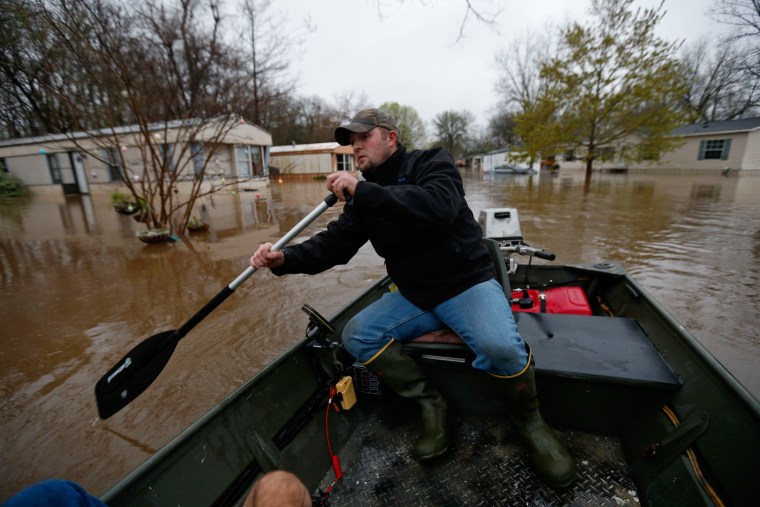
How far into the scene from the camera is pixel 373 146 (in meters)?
2.09

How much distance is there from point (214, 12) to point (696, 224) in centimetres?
1174

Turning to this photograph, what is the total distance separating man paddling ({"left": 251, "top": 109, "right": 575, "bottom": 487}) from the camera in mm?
1683

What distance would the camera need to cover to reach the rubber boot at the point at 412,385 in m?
1.85

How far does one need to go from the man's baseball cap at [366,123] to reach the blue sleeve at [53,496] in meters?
1.80

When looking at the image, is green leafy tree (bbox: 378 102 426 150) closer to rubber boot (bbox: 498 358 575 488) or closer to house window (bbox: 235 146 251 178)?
house window (bbox: 235 146 251 178)

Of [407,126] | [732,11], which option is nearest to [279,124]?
[407,126]

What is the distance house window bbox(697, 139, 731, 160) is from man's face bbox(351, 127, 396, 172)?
3372 centimetres

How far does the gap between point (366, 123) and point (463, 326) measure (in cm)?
123

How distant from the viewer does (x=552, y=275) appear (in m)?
3.32

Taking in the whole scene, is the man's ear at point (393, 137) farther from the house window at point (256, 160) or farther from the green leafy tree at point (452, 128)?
the green leafy tree at point (452, 128)

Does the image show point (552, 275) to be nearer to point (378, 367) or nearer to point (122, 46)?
point (378, 367)

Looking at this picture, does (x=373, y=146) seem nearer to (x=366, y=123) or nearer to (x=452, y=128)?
(x=366, y=123)

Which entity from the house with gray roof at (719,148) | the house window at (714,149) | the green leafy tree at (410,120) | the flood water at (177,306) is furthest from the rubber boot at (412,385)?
the green leafy tree at (410,120)

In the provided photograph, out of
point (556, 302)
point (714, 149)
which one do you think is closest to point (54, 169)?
point (556, 302)
